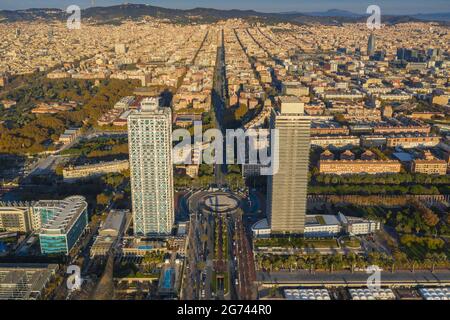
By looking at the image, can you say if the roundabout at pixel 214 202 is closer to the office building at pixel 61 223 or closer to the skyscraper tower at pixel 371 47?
the office building at pixel 61 223

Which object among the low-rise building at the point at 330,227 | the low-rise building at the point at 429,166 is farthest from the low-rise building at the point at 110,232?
the low-rise building at the point at 429,166

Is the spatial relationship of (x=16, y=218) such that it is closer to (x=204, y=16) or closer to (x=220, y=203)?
(x=220, y=203)

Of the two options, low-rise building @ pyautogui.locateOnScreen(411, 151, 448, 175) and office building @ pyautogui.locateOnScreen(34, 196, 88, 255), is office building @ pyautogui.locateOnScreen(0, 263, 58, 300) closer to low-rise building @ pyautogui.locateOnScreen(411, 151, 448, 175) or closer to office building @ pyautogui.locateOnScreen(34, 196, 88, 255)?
office building @ pyautogui.locateOnScreen(34, 196, 88, 255)

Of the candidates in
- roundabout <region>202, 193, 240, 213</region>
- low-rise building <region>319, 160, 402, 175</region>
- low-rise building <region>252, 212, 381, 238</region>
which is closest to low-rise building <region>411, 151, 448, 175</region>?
low-rise building <region>319, 160, 402, 175</region>

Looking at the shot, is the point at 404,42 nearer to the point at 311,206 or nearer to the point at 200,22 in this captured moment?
the point at 200,22

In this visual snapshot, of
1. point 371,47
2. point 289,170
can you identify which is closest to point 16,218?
point 289,170

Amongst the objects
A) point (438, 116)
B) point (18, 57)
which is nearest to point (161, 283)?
point (438, 116)
